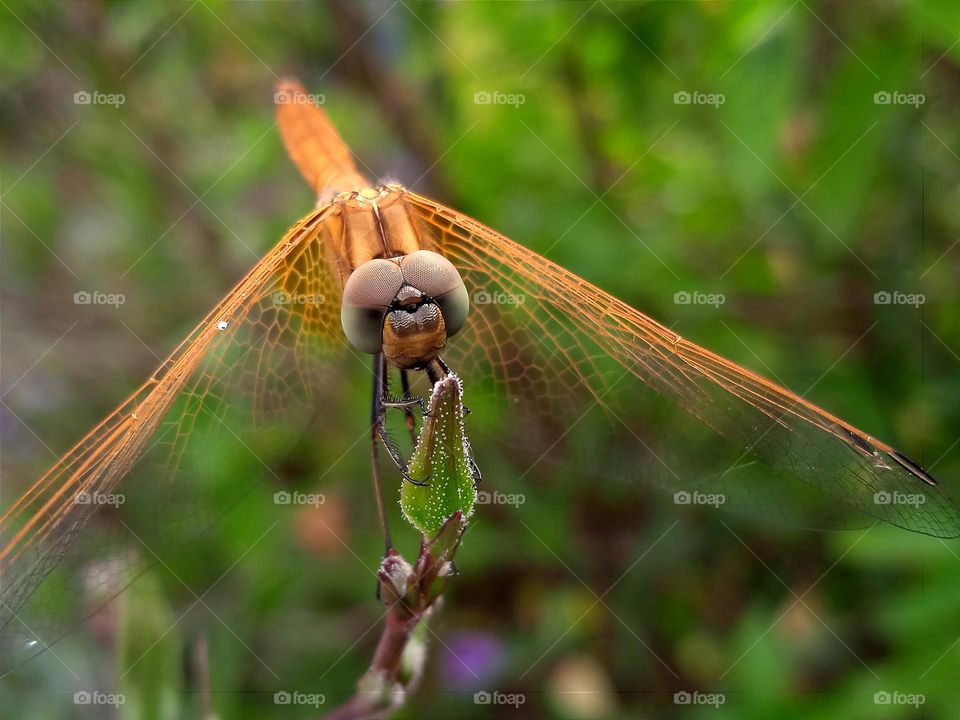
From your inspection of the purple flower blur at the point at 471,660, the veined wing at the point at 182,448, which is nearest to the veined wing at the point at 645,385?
the veined wing at the point at 182,448

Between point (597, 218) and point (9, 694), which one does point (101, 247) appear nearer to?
point (9, 694)

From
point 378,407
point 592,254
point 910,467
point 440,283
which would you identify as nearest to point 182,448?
point 378,407

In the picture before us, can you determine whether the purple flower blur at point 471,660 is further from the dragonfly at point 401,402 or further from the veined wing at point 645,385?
the veined wing at point 645,385

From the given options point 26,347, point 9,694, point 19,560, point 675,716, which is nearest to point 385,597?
point 19,560

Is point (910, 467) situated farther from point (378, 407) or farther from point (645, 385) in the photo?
point (378, 407)

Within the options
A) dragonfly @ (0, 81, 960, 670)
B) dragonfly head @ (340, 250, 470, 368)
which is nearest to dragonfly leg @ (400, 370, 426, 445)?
dragonfly @ (0, 81, 960, 670)

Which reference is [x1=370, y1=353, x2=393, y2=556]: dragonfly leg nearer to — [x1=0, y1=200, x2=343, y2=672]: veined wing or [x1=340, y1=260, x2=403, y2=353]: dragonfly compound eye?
[x1=340, y1=260, x2=403, y2=353]: dragonfly compound eye
